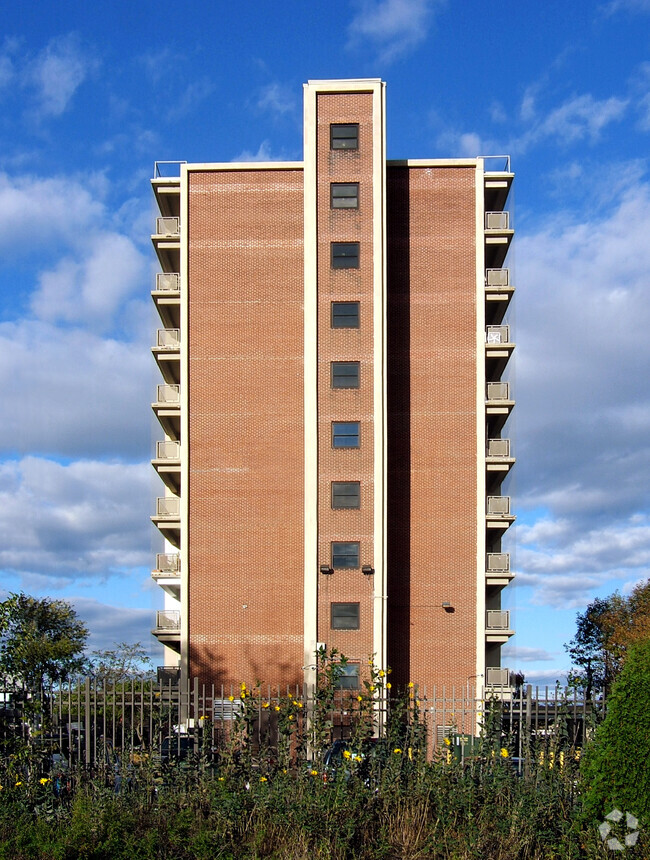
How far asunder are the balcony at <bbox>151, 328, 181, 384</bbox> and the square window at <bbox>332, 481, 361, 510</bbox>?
33.8 ft

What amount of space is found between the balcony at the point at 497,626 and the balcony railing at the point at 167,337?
19.0m

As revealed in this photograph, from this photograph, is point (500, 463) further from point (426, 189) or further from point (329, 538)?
point (426, 189)

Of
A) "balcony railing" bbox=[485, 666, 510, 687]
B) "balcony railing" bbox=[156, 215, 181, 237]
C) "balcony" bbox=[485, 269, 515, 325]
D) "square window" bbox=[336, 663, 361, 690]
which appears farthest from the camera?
"balcony railing" bbox=[156, 215, 181, 237]

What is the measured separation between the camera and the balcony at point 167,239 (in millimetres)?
48784

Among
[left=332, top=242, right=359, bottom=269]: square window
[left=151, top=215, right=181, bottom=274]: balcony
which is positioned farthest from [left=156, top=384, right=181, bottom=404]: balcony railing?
[left=332, top=242, right=359, bottom=269]: square window

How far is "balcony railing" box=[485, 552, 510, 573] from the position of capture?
4562cm

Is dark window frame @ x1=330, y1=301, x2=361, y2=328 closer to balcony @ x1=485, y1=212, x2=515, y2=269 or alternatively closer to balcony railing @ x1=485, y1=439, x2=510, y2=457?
balcony @ x1=485, y1=212, x2=515, y2=269

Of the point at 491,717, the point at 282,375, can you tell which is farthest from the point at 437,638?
the point at 491,717

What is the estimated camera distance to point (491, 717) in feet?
48.9

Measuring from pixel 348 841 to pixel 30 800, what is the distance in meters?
4.84

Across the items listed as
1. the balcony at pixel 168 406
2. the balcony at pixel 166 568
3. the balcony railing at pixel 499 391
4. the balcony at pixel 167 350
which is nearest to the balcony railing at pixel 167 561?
the balcony at pixel 166 568

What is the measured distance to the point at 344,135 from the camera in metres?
44.9

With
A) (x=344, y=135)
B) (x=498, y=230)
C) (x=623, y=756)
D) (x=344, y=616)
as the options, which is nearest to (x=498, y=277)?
(x=498, y=230)

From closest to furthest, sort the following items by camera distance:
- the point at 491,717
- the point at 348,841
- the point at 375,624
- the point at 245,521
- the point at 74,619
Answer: the point at 348,841
the point at 491,717
the point at 375,624
the point at 245,521
the point at 74,619
